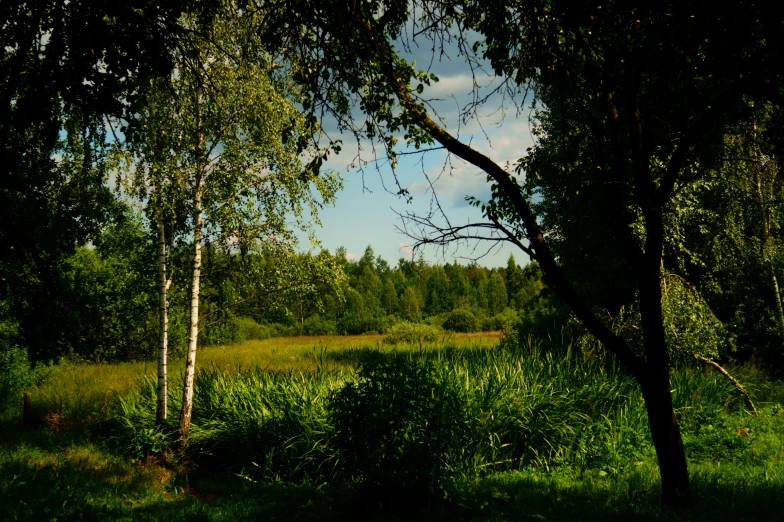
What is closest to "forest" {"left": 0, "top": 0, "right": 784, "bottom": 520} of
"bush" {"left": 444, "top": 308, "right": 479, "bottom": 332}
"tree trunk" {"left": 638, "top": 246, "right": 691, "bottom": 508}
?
"tree trunk" {"left": 638, "top": 246, "right": 691, "bottom": 508}

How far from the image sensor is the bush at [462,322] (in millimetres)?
43031

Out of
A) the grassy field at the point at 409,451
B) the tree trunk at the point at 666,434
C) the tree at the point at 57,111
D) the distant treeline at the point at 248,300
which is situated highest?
the tree at the point at 57,111

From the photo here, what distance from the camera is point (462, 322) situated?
43.3 metres

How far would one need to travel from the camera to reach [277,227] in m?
10.3

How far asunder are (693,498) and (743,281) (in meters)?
12.1

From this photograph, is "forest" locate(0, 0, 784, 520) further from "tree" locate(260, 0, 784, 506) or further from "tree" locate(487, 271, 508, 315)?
"tree" locate(487, 271, 508, 315)

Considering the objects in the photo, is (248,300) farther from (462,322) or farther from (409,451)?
(462,322)

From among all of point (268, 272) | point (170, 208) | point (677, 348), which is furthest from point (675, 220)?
point (170, 208)

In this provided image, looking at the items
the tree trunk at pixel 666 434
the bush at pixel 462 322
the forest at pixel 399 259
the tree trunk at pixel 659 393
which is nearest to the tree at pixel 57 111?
the forest at pixel 399 259

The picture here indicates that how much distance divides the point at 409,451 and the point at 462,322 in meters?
37.9

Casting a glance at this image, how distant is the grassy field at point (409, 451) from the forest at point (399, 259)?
5 cm

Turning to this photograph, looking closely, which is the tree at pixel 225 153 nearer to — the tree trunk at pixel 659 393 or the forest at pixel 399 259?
the forest at pixel 399 259

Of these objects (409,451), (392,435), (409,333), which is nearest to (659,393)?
(409,451)

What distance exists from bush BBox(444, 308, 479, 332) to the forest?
28.2m
